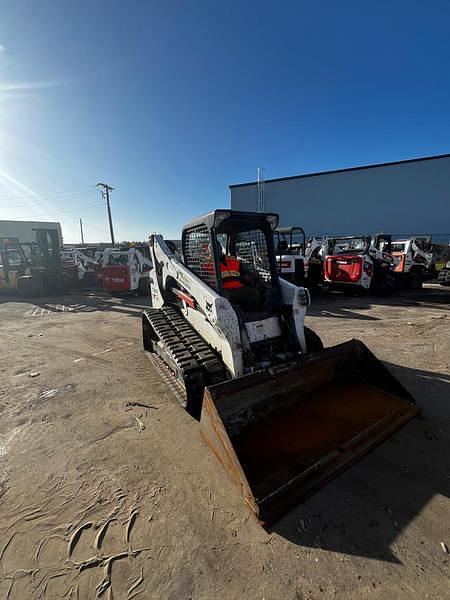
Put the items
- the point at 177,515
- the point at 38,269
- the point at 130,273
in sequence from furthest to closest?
the point at 38,269, the point at 130,273, the point at 177,515

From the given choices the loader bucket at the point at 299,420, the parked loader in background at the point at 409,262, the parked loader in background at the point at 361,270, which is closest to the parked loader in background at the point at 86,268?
the parked loader in background at the point at 361,270

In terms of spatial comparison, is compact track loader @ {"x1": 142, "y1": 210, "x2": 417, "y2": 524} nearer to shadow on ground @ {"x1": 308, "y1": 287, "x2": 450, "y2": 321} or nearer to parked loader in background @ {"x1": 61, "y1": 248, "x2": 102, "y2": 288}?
shadow on ground @ {"x1": 308, "y1": 287, "x2": 450, "y2": 321}

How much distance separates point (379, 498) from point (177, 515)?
1469 millimetres

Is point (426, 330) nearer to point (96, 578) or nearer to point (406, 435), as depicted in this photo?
point (406, 435)

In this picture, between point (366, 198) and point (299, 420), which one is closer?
point (299, 420)

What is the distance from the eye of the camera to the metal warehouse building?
26.5 meters

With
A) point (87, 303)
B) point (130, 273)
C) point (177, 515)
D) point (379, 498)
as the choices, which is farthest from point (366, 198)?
point (177, 515)

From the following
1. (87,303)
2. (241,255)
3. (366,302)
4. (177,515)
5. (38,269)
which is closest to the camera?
(177,515)

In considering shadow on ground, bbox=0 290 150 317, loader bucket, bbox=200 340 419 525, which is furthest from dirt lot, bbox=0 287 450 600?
shadow on ground, bbox=0 290 150 317

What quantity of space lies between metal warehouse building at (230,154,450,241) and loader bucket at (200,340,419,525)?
30.3m

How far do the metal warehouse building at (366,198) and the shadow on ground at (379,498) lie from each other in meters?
30.7

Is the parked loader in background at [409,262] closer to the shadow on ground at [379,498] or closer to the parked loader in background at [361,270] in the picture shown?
the parked loader in background at [361,270]

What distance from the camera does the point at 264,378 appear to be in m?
2.65

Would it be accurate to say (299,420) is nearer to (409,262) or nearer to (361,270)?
(361,270)
